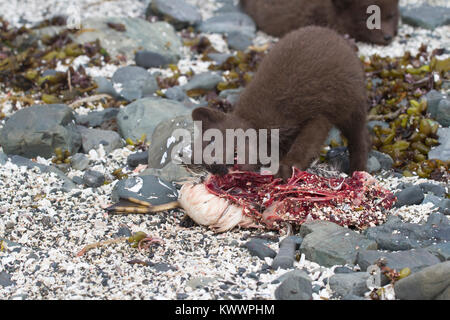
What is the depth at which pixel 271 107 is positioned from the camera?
482 cm

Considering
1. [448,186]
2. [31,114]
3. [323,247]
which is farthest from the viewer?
[31,114]

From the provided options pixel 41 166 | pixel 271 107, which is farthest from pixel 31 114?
pixel 271 107

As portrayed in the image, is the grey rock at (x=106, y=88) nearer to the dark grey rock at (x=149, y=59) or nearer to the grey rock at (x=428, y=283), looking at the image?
the dark grey rock at (x=149, y=59)

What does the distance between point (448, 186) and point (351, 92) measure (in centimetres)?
118

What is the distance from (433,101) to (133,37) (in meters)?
4.33

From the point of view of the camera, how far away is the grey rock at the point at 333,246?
3820 mm

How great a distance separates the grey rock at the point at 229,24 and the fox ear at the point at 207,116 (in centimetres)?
464

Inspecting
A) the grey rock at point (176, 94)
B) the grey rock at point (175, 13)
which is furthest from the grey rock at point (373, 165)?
the grey rock at point (175, 13)

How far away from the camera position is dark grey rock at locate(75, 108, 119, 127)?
21.4 ft

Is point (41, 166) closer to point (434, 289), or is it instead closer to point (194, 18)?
point (434, 289)

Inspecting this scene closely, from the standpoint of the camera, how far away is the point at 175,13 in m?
9.34


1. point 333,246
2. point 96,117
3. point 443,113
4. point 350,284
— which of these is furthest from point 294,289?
point 96,117

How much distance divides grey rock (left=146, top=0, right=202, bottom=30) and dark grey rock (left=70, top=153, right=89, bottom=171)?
4.12m

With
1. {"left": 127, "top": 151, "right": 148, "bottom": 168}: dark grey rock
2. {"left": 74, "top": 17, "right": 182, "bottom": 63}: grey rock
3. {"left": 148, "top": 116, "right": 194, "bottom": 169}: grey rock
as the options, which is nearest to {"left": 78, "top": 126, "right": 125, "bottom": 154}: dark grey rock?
{"left": 127, "top": 151, "right": 148, "bottom": 168}: dark grey rock
